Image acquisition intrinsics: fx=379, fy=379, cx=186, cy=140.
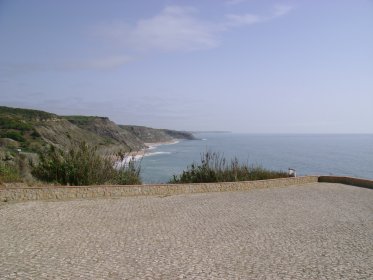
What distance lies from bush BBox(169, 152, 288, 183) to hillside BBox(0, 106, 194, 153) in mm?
2416

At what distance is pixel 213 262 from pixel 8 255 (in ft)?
8.26

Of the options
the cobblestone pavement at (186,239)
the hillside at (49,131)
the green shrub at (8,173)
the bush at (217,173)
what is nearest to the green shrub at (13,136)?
the hillside at (49,131)

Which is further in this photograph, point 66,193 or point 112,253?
point 66,193

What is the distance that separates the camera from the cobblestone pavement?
4.37m

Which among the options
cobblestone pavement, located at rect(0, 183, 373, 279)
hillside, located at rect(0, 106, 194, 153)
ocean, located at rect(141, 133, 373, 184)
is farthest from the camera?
ocean, located at rect(141, 133, 373, 184)

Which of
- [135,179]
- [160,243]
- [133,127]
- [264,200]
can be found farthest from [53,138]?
[133,127]

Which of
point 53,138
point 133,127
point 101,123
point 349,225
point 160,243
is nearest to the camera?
point 160,243

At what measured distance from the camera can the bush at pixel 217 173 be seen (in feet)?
38.9

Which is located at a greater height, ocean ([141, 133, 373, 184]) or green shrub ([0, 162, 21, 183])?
green shrub ([0, 162, 21, 183])

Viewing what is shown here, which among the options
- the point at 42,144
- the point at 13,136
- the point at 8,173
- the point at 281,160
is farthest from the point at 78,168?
the point at 281,160

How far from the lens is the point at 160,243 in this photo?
17.9ft

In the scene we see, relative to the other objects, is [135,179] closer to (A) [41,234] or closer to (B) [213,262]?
(A) [41,234]

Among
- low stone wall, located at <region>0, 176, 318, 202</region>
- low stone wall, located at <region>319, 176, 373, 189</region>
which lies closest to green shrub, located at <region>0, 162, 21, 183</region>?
low stone wall, located at <region>0, 176, 318, 202</region>

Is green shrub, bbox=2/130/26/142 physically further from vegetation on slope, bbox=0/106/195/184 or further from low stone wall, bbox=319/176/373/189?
low stone wall, bbox=319/176/373/189
